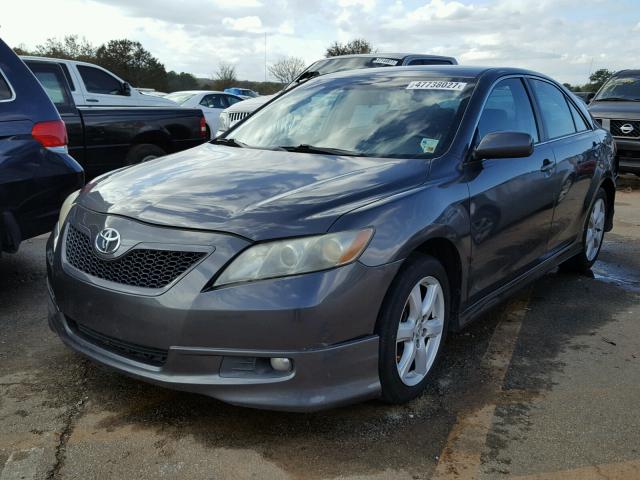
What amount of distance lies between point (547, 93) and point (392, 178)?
2.23 metres

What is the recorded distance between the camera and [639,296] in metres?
4.82

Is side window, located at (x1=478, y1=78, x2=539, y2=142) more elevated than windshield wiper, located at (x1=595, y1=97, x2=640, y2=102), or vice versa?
side window, located at (x1=478, y1=78, x2=539, y2=142)

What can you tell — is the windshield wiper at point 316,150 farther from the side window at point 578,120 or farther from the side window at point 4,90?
the side window at point 578,120

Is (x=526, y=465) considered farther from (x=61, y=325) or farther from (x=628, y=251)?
(x=628, y=251)

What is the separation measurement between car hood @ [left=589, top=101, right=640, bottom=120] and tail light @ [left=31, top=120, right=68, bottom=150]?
9707mm

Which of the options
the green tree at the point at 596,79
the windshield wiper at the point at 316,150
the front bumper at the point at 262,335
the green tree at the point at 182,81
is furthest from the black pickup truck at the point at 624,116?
the green tree at the point at 182,81

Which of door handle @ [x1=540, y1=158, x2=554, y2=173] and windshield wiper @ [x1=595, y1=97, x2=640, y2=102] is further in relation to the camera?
windshield wiper @ [x1=595, y1=97, x2=640, y2=102]

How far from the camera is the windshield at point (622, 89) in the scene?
11.6m

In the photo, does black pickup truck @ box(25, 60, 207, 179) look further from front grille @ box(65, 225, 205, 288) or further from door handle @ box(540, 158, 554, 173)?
door handle @ box(540, 158, 554, 173)

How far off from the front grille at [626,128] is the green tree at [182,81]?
44.1 m

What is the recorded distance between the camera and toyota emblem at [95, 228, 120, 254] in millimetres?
2666

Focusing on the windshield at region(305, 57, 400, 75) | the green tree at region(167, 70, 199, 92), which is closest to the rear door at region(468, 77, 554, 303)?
the windshield at region(305, 57, 400, 75)

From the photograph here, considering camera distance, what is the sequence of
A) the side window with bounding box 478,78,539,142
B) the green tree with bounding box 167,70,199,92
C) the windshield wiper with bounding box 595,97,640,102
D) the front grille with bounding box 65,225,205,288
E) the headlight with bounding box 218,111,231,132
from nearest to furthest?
the front grille with bounding box 65,225,205,288, the side window with bounding box 478,78,539,142, the headlight with bounding box 218,111,231,132, the windshield wiper with bounding box 595,97,640,102, the green tree with bounding box 167,70,199,92

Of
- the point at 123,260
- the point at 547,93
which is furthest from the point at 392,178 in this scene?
the point at 547,93
